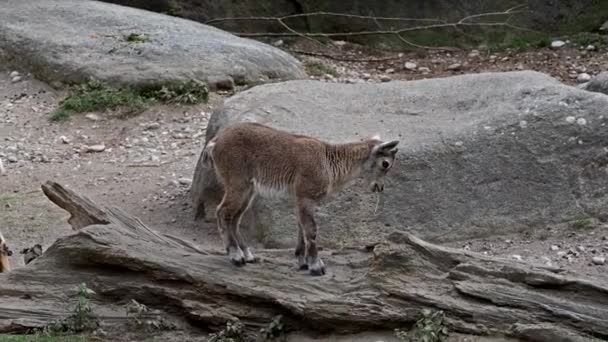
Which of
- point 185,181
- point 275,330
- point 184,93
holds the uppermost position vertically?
point 275,330

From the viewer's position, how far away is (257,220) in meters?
10.7

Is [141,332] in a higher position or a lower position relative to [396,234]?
lower

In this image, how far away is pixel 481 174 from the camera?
35.6ft

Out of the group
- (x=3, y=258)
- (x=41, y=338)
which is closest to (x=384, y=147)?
(x=41, y=338)

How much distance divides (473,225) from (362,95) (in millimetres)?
2447

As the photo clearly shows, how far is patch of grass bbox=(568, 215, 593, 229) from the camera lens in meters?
10.6

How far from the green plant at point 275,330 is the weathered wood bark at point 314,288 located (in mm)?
95

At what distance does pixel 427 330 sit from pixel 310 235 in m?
1.39

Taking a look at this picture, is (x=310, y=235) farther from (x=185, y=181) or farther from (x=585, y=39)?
(x=585, y=39)

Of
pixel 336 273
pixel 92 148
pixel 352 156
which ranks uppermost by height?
pixel 352 156

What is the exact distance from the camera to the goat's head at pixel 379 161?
8875 mm

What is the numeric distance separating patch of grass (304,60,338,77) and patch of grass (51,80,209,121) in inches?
96.9

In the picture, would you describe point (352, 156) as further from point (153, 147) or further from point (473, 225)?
point (153, 147)

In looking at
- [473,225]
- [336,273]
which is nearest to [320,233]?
[473,225]
